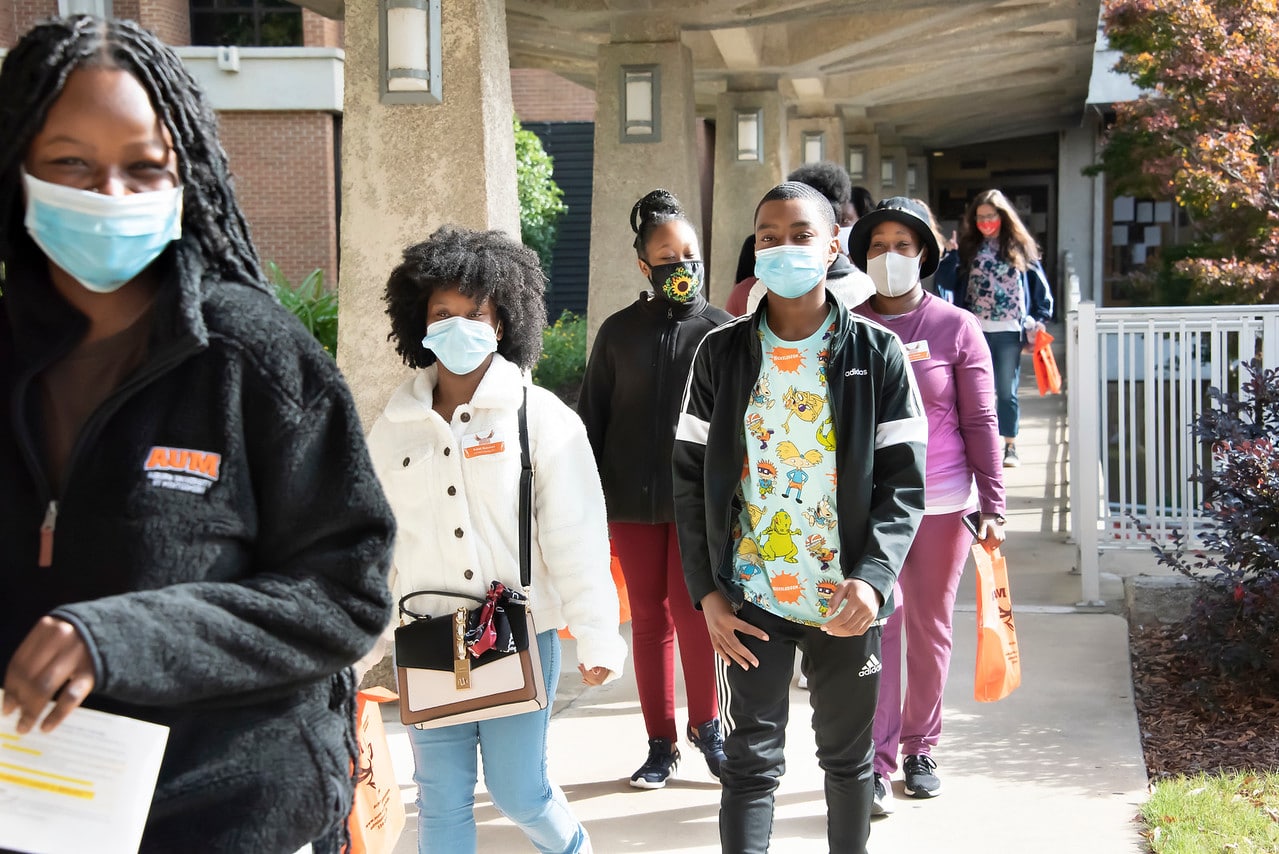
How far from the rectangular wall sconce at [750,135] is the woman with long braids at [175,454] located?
35.8 feet

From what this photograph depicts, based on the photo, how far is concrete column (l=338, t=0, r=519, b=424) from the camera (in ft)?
20.2

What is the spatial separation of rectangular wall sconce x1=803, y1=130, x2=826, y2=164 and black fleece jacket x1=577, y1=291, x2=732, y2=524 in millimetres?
11299

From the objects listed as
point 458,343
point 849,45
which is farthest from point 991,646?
point 849,45

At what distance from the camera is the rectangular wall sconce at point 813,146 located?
16.3 meters

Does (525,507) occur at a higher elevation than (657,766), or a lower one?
higher

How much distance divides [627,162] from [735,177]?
348cm

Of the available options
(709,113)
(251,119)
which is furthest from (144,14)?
(709,113)

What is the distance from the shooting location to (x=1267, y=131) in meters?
11.9

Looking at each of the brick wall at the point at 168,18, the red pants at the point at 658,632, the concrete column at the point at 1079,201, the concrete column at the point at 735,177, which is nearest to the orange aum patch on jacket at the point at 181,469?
the red pants at the point at 658,632

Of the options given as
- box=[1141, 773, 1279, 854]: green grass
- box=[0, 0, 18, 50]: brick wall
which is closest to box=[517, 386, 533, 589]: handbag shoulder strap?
box=[1141, 773, 1279, 854]: green grass

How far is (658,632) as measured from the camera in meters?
5.31

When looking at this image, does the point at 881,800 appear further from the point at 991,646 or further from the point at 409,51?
the point at 409,51

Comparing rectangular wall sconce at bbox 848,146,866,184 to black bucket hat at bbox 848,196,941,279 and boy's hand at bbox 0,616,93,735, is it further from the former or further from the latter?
boy's hand at bbox 0,616,93,735

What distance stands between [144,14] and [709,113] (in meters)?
11.6
